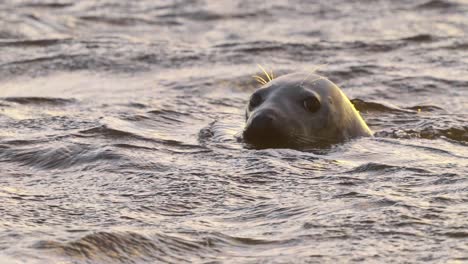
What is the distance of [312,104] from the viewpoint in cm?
776

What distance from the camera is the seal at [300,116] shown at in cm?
745

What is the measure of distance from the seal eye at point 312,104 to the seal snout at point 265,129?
328mm

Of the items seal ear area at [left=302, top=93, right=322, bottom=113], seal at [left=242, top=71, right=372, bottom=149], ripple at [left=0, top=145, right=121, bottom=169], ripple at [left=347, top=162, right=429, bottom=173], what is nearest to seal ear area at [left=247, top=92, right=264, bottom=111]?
seal at [left=242, top=71, right=372, bottom=149]

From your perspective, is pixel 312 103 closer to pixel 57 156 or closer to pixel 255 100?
pixel 255 100

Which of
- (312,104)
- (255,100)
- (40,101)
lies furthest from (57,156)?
(40,101)

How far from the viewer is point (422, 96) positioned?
33.2ft

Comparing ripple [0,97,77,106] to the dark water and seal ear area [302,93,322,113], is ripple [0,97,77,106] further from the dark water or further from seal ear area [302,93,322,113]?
seal ear area [302,93,322,113]

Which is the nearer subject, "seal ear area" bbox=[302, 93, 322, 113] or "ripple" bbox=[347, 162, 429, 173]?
"ripple" bbox=[347, 162, 429, 173]

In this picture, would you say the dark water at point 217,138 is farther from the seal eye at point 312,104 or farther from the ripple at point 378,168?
the seal eye at point 312,104

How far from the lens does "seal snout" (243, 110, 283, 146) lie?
7391 millimetres

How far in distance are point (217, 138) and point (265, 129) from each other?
0.61m

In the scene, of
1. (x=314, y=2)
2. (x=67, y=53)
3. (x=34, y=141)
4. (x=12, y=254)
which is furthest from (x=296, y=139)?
(x=314, y=2)

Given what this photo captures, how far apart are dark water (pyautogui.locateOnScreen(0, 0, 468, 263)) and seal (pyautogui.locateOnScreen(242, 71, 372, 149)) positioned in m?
0.15

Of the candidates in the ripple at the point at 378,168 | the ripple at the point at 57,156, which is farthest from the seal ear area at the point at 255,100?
the ripple at the point at 378,168
